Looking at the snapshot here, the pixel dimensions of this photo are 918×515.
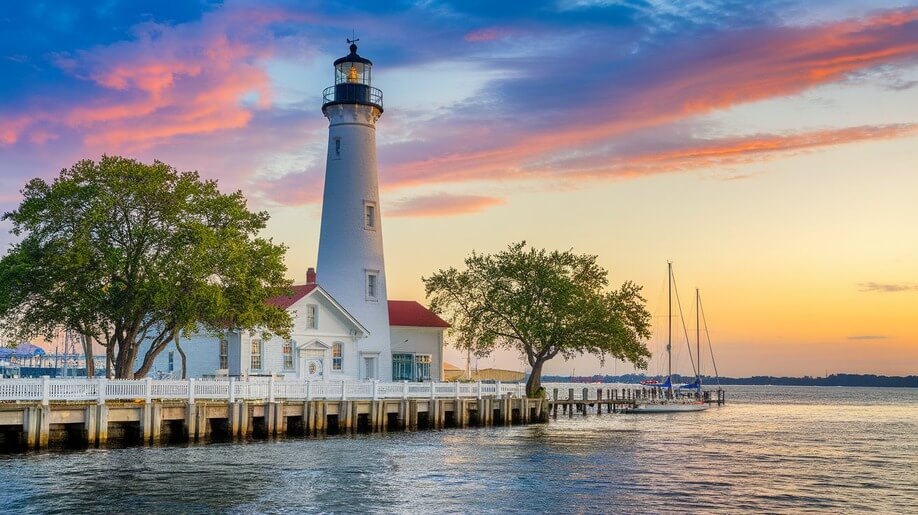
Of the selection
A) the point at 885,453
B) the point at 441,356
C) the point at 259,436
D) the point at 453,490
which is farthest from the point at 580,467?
the point at 441,356

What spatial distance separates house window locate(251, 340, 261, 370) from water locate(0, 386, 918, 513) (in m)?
10.6

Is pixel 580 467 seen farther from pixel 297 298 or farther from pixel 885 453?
pixel 297 298

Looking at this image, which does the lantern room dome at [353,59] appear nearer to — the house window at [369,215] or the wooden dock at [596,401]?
the house window at [369,215]

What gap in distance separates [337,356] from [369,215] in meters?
8.26

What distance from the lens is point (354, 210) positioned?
184 feet

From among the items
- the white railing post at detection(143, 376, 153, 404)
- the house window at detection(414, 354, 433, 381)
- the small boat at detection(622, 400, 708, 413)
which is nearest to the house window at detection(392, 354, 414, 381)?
the house window at detection(414, 354, 433, 381)

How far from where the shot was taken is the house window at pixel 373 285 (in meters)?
57.2

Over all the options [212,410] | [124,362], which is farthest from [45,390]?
[124,362]

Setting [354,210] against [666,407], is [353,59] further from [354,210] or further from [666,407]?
[666,407]

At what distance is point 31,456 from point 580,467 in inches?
705

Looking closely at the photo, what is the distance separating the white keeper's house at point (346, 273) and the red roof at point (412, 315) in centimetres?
444

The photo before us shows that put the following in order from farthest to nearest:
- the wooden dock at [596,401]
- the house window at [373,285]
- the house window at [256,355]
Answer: the wooden dock at [596,401] < the house window at [373,285] < the house window at [256,355]

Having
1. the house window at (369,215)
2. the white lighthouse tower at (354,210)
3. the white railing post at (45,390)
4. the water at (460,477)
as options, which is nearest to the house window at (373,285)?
the white lighthouse tower at (354,210)

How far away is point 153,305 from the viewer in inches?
1638
